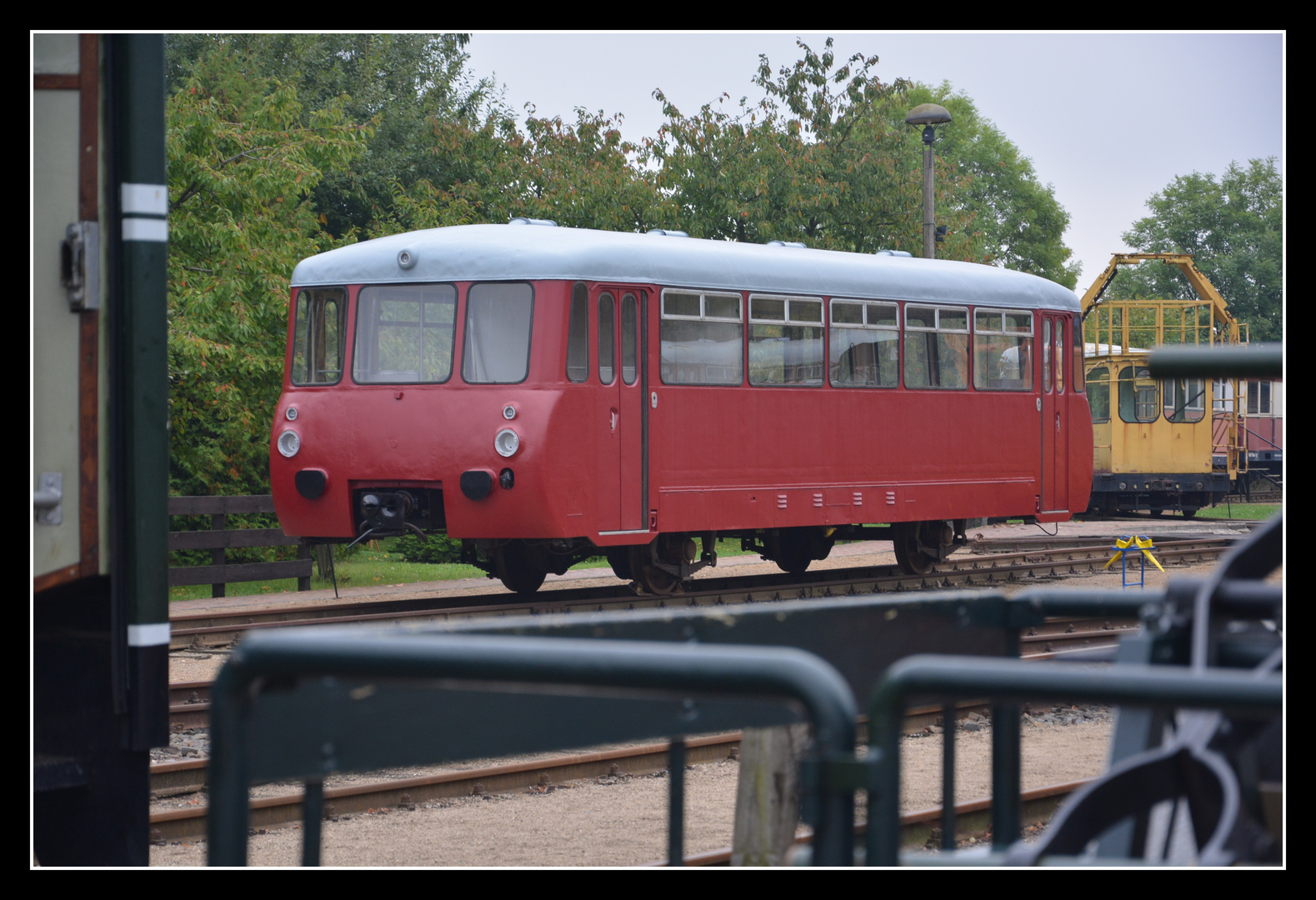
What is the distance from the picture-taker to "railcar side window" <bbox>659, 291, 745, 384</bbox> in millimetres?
13289

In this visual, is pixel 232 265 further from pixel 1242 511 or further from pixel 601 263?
pixel 1242 511

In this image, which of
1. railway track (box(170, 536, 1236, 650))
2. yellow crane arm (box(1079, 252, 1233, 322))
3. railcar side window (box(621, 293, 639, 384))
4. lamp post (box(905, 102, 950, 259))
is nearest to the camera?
railway track (box(170, 536, 1236, 650))

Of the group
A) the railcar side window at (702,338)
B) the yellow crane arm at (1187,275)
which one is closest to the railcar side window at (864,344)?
the railcar side window at (702,338)

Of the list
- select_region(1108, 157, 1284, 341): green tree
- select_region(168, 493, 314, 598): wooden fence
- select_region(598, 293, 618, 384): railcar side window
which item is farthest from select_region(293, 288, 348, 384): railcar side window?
select_region(1108, 157, 1284, 341): green tree

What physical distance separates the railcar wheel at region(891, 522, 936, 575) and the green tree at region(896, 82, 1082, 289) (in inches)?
1964

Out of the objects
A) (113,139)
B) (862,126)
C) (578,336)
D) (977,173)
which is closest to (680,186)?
(862,126)

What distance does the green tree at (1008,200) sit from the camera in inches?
2630

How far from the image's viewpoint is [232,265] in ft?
57.6

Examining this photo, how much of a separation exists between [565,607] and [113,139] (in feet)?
30.4

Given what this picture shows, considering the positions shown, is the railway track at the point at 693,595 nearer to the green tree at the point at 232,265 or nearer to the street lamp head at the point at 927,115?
the green tree at the point at 232,265

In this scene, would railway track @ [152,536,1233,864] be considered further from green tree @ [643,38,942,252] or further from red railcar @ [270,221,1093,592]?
green tree @ [643,38,942,252]

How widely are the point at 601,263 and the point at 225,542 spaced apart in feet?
20.2

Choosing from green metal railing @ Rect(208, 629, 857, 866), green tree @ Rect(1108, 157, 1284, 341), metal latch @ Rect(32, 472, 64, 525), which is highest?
green tree @ Rect(1108, 157, 1284, 341)

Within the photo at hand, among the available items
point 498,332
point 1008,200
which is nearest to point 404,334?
point 498,332
